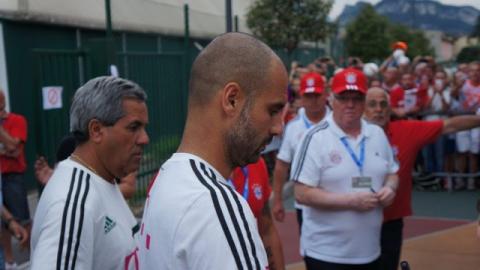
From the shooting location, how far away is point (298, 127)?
5652mm

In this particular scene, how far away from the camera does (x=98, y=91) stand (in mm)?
2598

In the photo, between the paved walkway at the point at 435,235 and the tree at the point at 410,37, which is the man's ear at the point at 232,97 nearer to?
the paved walkway at the point at 435,235

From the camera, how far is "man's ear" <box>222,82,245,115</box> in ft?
5.74

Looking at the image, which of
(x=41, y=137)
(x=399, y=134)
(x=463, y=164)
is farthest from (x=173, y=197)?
(x=463, y=164)

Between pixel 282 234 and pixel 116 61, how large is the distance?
9.61ft

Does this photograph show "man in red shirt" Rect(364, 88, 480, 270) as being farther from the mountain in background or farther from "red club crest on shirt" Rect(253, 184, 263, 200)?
the mountain in background

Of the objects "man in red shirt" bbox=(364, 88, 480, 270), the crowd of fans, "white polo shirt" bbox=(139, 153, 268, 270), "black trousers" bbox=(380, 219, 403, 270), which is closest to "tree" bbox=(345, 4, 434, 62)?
the crowd of fans

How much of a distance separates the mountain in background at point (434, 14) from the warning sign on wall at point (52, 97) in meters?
9.41

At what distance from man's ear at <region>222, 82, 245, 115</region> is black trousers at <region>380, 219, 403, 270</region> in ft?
10.3

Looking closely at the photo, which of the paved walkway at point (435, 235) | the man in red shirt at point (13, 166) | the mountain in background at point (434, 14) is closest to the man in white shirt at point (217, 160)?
the paved walkway at point (435, 235)

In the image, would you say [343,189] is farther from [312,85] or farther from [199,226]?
[199,226]

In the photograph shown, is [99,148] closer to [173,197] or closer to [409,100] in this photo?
[173,197]

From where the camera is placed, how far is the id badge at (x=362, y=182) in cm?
396

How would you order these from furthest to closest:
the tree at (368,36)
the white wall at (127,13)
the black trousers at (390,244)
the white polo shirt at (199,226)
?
the tree at (368,36), the white wall at (127,13), the black trousers at (390,244), the white polo shirt at (199,226)
